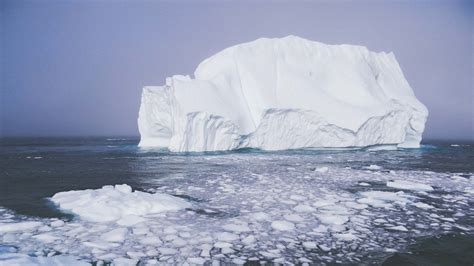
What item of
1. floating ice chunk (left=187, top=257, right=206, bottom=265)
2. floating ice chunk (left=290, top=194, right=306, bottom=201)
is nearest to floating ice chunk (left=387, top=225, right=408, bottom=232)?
floating ice chunk (left=290, top=194, right=306, bottom=201)

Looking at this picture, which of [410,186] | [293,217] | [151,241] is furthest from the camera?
[410,186]

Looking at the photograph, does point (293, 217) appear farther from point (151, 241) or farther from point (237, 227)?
point (151, 241)

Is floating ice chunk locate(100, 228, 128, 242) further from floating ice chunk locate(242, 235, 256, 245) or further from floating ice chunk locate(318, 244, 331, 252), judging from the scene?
floating ice chunk locate(318, 244, 331, 252)

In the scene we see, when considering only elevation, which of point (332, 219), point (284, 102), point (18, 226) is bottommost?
point (18, 226)

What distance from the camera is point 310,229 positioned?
15.1ft

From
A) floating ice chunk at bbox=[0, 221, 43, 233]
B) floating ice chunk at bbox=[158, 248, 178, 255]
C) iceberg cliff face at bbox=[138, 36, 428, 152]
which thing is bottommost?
floating ice chunk at bbox=[0, 221, 43, 233]

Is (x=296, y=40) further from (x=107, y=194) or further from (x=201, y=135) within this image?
(x=107, y=194)

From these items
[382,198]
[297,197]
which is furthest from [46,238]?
[382,198]

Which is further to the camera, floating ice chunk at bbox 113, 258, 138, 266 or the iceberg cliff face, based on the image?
the iceberg cliff face

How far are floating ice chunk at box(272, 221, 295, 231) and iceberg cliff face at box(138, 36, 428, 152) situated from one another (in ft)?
54.8

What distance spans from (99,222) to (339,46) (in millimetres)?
27432

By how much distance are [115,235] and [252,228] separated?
1891 mm

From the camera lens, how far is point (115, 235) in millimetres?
4176

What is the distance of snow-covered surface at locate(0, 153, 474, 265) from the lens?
3.62 metres
